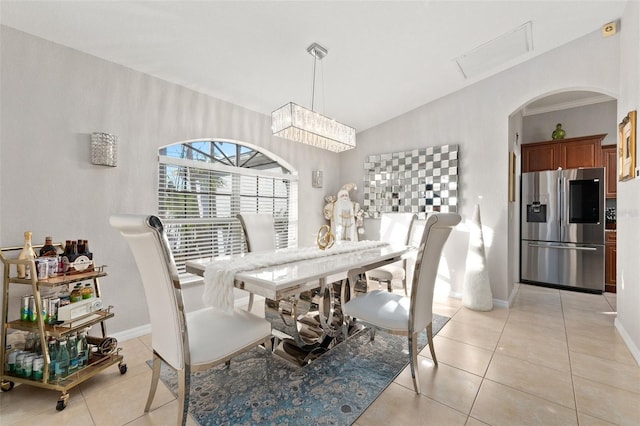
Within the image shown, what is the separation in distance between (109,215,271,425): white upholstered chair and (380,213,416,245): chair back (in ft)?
6.76

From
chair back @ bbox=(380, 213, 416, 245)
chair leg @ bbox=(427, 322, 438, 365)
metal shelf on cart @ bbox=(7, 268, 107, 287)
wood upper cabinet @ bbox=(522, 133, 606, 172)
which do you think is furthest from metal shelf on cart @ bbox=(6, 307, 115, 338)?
wood upper cabinet @ bbox=(522, 133, 606, 172)

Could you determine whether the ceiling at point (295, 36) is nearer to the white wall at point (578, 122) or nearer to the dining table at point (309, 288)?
the dining table at point (309, 288)

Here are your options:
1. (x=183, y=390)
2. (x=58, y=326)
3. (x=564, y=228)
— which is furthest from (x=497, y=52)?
(x=58, y=326)

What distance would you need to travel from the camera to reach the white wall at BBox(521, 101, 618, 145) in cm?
421

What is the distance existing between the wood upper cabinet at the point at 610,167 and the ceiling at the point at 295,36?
80.6 inches

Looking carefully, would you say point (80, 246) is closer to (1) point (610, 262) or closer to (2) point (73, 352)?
(2) point (73, 352)

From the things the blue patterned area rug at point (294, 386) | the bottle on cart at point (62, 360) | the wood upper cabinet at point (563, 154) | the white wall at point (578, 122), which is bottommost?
the blue patterned area rug at point (294, 386)

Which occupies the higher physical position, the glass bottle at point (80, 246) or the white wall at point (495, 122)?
the white wall at point (495, 122)

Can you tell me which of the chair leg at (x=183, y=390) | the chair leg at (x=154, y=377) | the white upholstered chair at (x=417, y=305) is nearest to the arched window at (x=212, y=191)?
the chair leg at (x=154, y=377)

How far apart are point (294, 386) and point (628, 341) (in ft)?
9.24

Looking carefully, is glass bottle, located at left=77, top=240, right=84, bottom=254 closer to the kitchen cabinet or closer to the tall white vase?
the tall white vase

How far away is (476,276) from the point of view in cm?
317

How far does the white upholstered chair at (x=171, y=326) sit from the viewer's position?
123 centimetres

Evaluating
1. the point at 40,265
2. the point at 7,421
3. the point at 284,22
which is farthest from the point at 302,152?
the point at 7,421
